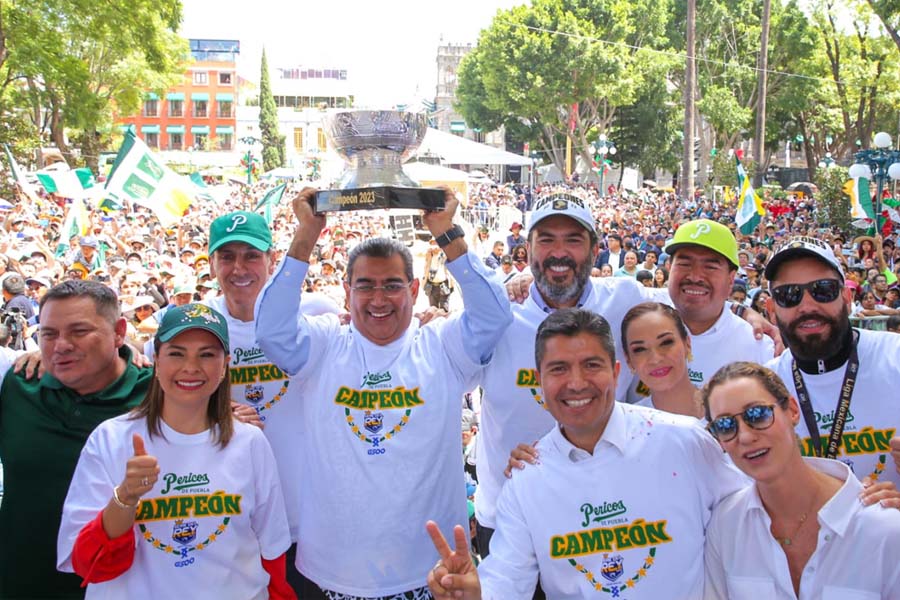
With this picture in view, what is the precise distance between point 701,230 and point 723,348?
57 cm

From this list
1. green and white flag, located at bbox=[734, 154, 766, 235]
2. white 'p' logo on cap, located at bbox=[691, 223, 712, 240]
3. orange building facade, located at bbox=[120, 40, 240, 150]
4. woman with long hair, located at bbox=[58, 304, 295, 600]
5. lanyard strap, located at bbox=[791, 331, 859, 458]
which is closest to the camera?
woman with long hair, located at bbox=[58, 304, 295, 600]

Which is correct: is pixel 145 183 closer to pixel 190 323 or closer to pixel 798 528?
pixel 190 323

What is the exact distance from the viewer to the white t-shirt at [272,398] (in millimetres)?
3342

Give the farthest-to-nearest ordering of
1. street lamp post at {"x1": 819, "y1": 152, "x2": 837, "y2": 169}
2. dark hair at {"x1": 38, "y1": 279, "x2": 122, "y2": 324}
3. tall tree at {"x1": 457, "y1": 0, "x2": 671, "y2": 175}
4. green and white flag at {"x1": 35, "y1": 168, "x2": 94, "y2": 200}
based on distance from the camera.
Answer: tall tree at {"x1": 457, "y1": 0, "x2": 671, "y2": 175}, street lamp post at {"x1": 819, "y1": 152, "x2": 837, "y2": 169}, green and white flag at {"x1": 35, "y1": 168, "x2": 94, "y2": 200}, dark hair at {"x1": 38, "y1": 279, "x2": 122, "y2": 324}

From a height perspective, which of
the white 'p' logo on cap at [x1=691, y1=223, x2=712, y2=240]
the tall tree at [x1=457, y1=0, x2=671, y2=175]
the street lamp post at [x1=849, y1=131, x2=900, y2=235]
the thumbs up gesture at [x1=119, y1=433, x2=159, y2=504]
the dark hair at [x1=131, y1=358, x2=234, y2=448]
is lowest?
the thumbs up gesture at [x1=119, y1=433, x2=159, y2=504]

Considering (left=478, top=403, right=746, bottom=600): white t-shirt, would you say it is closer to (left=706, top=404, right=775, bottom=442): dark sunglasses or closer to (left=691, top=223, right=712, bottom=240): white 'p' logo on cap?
(left=706, top=404, right=775, bottom=442): dark sunglasses

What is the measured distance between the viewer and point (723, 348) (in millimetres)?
3545

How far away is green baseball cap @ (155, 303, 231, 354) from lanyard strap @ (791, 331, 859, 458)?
2176 millimetres

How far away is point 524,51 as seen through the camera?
3888cm

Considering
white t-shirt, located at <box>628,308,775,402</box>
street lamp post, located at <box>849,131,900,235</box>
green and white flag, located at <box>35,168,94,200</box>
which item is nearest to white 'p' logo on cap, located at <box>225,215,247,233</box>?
white t-shirt, located at <box>628,308,775,402</box>

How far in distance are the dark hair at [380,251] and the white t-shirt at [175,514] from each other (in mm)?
898

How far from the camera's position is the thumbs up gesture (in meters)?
2.44

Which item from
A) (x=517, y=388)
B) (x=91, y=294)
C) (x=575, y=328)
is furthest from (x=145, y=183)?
(x=575, y=328)

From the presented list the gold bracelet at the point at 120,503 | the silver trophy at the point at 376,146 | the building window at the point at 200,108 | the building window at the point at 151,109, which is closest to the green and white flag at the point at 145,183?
the silver trophy at the point at 376,146
